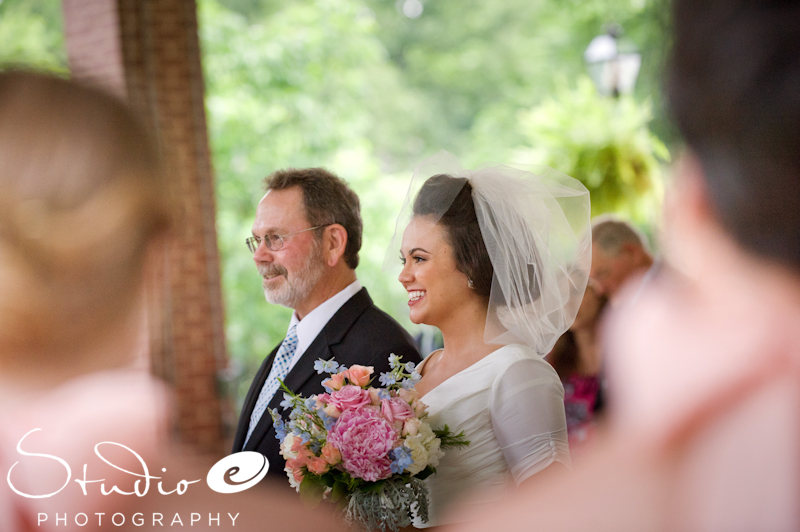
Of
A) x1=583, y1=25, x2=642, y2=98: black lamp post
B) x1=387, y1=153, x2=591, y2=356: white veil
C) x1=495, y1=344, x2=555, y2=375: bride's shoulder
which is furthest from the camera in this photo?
x1=583, y1=25, x2=642, y2=98: black lamp post

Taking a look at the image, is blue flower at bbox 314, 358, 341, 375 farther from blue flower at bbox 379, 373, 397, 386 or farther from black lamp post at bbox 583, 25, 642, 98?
black lamp post at bbox 583, 25, 642, 98

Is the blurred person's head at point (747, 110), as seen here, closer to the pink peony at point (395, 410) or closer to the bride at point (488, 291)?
the pink peony at point (395, 410)

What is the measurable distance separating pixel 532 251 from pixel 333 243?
764 mm

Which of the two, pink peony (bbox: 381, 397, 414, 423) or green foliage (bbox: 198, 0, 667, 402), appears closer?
pink peony (bbox: 381, 397, 414, 423)

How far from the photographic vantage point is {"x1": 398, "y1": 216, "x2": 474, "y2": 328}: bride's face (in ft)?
8.15

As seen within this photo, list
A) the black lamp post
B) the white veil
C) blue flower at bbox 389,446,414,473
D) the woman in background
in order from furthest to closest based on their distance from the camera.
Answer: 1. the black lamp post
2. the woman in background
3. the white veil
4. blue flower at bbox 389,446,414,473

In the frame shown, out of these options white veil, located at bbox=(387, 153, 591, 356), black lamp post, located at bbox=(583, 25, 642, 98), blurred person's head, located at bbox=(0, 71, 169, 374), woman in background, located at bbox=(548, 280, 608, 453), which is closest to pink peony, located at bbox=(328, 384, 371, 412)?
white veil, located at bbox=(387, 153, 591, 356)

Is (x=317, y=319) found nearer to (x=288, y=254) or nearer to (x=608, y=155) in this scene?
(x=288, y=254)

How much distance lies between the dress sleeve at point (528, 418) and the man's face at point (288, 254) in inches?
32.3

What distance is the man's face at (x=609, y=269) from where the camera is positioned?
446cm

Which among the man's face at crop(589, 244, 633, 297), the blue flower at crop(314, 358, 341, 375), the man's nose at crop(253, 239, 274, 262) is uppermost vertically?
the man's nose at crop(253, 239, 274, 262)

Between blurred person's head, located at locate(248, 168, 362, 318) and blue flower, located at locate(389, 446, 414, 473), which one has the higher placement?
blurred person's head, located at locate(248, 168, 362, 318)

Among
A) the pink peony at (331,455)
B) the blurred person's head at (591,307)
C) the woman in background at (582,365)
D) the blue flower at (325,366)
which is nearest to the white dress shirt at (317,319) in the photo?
the blue flower at (325,366)

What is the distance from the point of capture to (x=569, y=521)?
696mm
